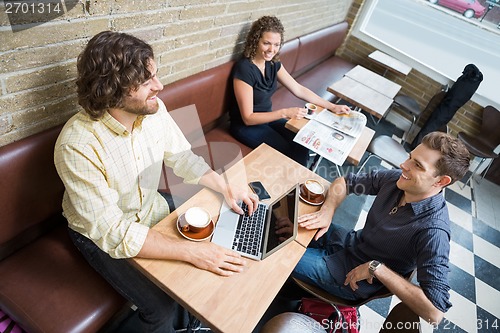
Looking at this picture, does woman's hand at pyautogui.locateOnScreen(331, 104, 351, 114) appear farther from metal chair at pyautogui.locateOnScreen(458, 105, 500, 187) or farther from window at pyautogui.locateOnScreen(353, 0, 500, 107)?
window at pyautogui.locateOnScreen(353, 0, 500, 107)

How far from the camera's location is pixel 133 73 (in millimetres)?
1136

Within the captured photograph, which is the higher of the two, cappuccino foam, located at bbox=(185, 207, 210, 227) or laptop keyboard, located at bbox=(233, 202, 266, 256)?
cappuccino foam, located at bbox=(185, 207, 210, 227)

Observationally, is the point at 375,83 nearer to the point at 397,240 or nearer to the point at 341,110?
the point at 341,110

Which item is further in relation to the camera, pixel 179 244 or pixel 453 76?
pixel 453 76

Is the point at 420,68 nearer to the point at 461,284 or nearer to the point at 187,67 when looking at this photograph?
the point at 461,284

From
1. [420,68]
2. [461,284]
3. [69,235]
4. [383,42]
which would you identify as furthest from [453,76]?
[69,235]

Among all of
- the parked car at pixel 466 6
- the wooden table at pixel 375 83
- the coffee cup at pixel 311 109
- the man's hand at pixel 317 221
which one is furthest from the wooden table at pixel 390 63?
the man's hand at pixel 317 221

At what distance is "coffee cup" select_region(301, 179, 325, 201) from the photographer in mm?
1606

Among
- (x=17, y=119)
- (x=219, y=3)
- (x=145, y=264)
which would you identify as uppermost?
(x=219, y=3)

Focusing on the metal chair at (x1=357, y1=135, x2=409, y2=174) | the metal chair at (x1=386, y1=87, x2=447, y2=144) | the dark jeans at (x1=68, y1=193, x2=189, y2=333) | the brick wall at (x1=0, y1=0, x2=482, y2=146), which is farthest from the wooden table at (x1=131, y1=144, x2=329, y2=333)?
the metal chair at (x1=386, y1=87, x2=447, y2=144)

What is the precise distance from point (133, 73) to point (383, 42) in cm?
443

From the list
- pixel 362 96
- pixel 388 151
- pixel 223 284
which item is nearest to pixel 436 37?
pixel 362 96

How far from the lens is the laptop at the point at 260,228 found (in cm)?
126

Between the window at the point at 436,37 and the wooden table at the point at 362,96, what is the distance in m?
1.76
